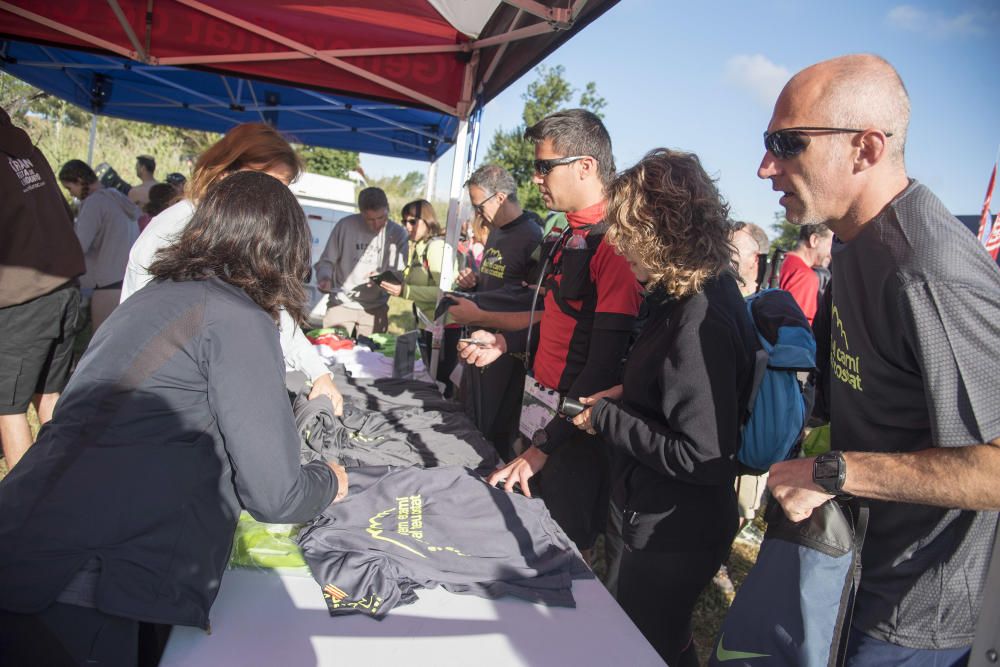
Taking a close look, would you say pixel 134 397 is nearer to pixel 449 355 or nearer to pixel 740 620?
pixel 740 620

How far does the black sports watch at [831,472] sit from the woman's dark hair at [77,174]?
675 centimetres

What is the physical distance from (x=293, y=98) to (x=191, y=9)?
254 cm

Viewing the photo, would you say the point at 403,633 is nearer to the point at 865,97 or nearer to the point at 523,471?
the point at 523,471

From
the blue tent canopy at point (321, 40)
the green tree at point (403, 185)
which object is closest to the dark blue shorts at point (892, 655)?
the blue tent canopy at point (321, 40)

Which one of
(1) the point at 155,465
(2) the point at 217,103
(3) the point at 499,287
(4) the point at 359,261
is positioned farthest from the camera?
(2) the point at 217,103

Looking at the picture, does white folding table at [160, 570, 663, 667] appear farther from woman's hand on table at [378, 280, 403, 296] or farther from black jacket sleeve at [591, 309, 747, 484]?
woman's hand on table at [378, 280, 403, 296]

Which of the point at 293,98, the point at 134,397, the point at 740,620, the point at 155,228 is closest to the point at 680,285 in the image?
the point at 740,620

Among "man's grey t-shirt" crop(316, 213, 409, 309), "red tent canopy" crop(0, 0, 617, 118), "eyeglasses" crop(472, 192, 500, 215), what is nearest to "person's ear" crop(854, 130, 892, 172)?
"eyeglasses" crop(472, 192, 500, 215)

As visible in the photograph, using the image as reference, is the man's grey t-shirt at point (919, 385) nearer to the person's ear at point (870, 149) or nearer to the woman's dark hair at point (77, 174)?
the person's ear at point (870, 149)

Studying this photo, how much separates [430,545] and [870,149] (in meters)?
1.39

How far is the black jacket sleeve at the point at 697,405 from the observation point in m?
1.50

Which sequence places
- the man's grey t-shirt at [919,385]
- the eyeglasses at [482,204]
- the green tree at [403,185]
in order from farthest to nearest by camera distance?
the green tree at [403,185], the eyeglasses at [482,204], the man's grey t-shirt at [919,385]

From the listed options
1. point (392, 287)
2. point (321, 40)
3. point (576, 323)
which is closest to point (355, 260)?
point (392, 287)

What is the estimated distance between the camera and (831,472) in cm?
108
